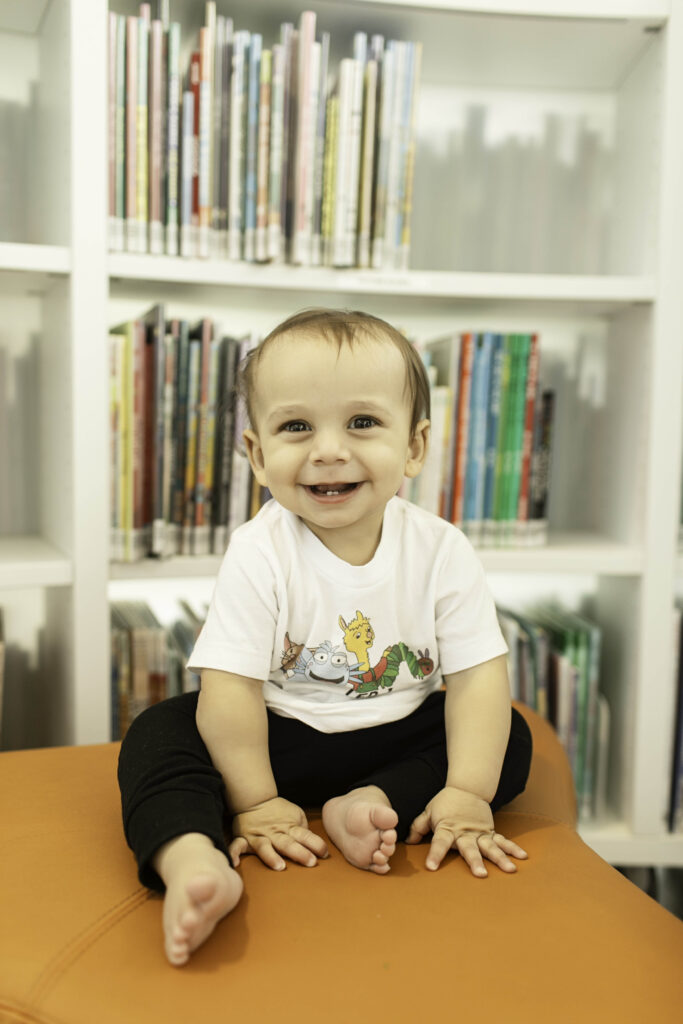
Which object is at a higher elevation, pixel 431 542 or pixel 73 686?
pixel 431 542

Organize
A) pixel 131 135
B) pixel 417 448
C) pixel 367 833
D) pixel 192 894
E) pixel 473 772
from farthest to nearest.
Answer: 1. pixel 131 135
2. pixel 417 448
3. pixel 473 772
4. pixel 367 833
5. pixel 192 894

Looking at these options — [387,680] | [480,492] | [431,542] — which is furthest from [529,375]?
[387,680]

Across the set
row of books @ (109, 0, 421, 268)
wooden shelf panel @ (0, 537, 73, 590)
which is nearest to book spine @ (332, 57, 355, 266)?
row of books @ (109, 0, 421, 268)

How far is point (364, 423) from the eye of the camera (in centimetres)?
84

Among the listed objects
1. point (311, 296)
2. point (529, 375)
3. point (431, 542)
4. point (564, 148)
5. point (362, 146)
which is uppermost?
point (564, 148)

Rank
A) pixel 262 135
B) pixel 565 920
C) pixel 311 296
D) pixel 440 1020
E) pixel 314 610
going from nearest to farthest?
pixel 440 1020, pixel 565 920, pixel 314 610, pixel 262 135, pixel 311 296

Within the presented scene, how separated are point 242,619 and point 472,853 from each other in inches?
11.4

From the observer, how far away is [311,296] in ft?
4.73

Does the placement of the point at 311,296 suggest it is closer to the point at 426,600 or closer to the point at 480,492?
the point at 480,492

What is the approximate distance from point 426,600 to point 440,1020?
43 centimetres

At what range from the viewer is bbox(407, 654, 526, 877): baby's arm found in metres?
0.75

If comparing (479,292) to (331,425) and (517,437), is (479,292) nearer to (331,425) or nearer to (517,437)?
(517,437)

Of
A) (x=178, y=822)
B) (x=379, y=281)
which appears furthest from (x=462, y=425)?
(x=178, y=822)

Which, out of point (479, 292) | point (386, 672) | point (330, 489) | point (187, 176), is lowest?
point (386, 672)
